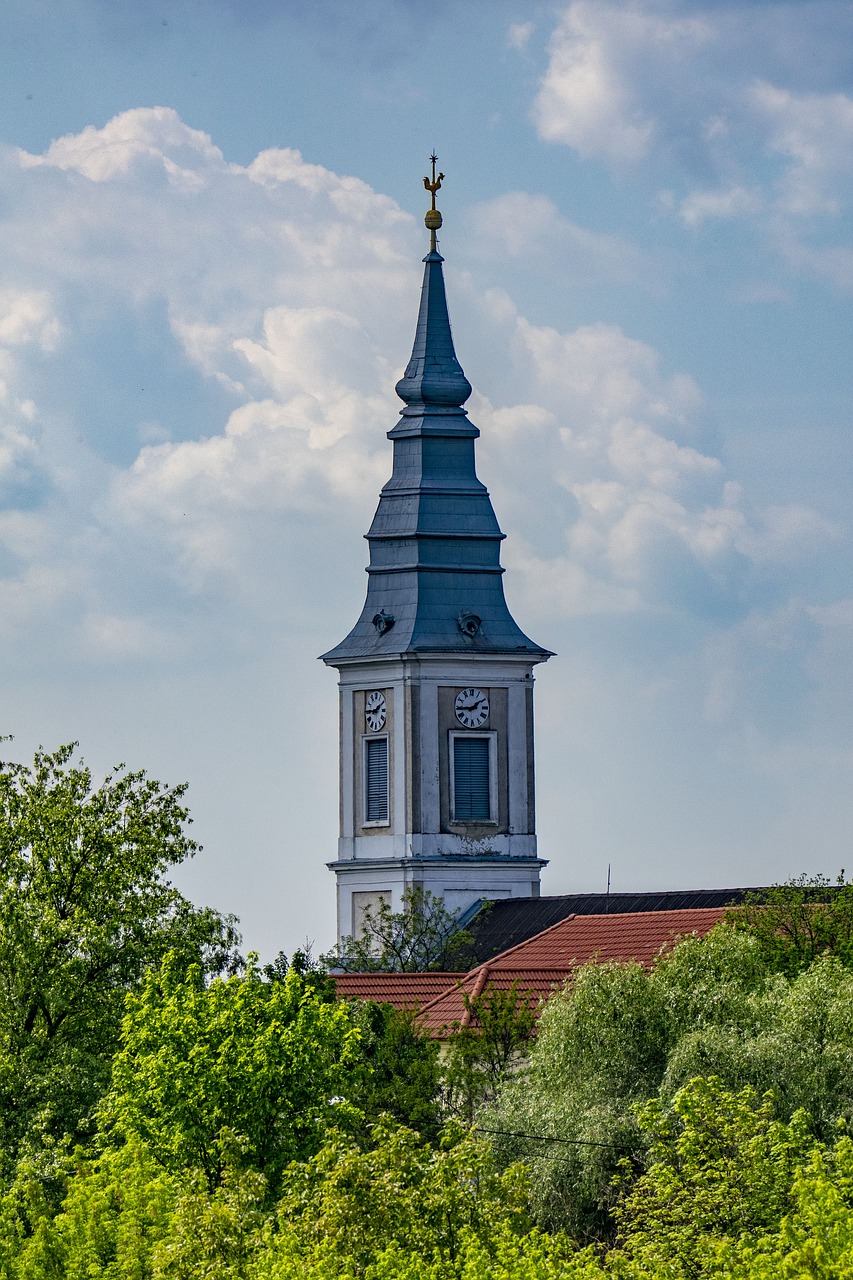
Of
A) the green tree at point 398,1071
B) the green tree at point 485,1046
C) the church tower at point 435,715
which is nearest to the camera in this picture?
the green tree at point 398,1071

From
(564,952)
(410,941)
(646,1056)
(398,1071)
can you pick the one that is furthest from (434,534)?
(646,1056)

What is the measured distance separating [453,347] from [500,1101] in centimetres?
5260

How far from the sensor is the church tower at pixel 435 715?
313 ft

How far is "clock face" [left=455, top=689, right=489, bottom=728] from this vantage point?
96562 millimetres

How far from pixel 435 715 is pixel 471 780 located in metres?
2.39

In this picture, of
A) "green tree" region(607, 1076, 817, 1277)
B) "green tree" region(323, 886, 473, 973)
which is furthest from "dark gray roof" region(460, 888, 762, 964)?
"green tree" region(607, 1076, 817, 1277)

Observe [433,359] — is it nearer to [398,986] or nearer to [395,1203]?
[398,986]

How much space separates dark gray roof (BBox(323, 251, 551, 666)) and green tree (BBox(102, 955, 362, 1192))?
46528 mm

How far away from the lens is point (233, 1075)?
47.5m

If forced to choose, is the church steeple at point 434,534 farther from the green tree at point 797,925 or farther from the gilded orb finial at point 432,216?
the green tree at point 797,925

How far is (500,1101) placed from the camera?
5181 cm

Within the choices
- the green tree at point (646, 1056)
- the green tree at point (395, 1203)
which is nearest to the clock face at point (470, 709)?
the green tree at point (646, 1056)

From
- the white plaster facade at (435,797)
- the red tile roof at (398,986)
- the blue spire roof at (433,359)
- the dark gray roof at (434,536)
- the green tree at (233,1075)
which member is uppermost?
the blue spire roof at (433,359)

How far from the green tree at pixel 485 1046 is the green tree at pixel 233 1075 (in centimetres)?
505
